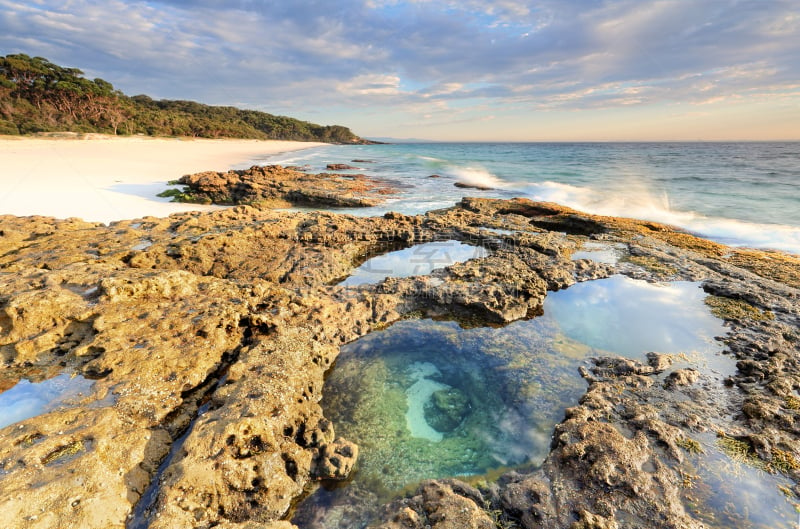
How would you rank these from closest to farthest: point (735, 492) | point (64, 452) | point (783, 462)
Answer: point (64, 452) → point (735, 492) → point (783, 462)

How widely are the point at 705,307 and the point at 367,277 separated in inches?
277

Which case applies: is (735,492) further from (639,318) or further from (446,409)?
(639,318)

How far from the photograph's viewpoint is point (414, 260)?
8.77m

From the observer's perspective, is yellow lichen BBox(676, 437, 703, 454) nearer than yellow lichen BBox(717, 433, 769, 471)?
No

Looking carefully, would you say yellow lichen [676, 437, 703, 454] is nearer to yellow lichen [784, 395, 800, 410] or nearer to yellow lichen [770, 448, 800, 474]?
yellow lichen [770, 448, 800, 474]

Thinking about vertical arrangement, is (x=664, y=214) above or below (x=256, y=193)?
below

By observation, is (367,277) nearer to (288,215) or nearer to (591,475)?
(288,215)

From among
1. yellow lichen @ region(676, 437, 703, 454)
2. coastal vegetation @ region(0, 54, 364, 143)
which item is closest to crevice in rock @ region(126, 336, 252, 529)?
yellow lichen @ region(676, 437, 703, 454)

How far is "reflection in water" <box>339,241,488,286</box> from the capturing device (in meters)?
7.86

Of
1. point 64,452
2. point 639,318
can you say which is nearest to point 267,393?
point 64,452

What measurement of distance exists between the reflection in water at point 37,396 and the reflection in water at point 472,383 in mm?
2766

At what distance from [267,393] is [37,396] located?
2.43 m

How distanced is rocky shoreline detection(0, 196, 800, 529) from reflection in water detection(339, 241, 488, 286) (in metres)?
0.67

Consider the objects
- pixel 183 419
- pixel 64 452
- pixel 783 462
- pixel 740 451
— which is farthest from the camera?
pixel 183 419
